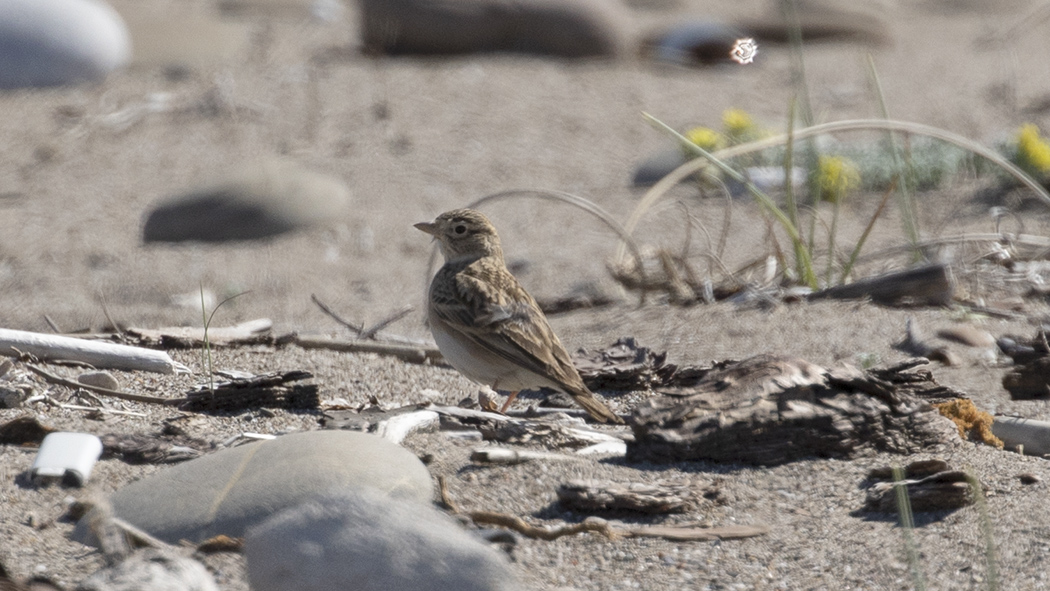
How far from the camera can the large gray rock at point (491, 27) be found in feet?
43.1

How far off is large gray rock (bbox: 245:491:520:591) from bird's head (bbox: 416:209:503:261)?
299cm

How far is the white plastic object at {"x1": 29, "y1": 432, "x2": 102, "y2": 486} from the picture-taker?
3.33 m

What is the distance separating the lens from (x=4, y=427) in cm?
368

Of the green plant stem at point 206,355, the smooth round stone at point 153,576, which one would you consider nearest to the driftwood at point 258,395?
the green plant stem at point 206,355

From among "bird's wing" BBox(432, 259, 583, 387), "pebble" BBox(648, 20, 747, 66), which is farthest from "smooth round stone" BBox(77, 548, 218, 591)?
"pebble" BBox(648, 20, 747, 66)

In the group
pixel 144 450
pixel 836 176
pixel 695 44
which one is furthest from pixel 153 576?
pixel 695 44

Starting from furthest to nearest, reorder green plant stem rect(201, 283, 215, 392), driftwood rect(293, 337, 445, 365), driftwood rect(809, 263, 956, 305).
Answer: driftwood rect(809, 263, 956, 305) → driftwood rect(293, 337, 445, 365) → green plant stem rect(201, 283, 215, 392)

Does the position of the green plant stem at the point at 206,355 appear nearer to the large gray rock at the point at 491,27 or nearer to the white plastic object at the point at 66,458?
the white plastic object at the point at 66,458

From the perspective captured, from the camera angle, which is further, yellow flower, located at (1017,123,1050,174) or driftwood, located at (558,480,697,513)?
yellow flower, located at (1017,123,1050,174)

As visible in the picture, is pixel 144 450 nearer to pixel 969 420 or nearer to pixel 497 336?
pixel 497 336

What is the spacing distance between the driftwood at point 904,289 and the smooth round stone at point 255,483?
329cm

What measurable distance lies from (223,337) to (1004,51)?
11247mm

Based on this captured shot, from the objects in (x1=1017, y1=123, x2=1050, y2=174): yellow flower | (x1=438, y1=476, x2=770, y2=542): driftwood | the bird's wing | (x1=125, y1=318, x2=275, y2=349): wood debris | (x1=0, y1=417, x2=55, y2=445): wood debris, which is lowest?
(x1=438, y1=476, x2=770, y2=542): driftwood

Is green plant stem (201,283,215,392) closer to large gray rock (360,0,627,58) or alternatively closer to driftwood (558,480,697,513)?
driftwood (558,480,697,513)
